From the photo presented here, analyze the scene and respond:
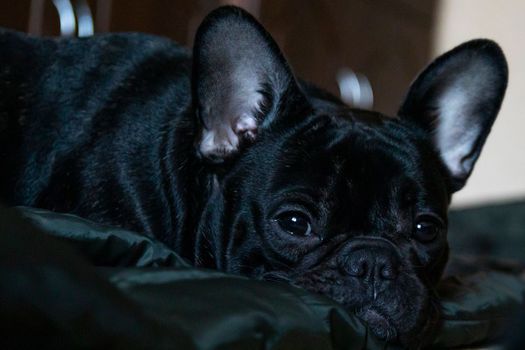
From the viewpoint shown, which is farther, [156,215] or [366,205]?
[156,215]

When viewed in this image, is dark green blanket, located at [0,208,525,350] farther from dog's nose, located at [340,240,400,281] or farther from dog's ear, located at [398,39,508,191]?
dog's ear, located at [398,39,508,191]

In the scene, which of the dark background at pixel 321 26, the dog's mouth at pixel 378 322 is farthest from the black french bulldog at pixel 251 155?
the dark background at pixel 321 26

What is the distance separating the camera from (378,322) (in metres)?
1.19

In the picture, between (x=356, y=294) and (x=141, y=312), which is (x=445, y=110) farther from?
(x=141, y=312)

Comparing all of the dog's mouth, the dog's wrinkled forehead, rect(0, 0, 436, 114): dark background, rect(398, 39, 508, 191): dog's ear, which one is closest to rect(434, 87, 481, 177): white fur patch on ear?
rect(398, 39, 508, 191): dog's ear

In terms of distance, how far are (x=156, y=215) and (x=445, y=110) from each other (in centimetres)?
65

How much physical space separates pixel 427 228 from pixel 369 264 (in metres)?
0.24

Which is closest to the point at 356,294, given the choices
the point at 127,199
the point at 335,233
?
the point at 335,233

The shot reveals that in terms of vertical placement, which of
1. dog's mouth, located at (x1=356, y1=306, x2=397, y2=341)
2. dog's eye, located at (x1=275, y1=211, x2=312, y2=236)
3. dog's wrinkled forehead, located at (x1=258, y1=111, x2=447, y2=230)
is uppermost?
dog's wrinkled forehead, located at (x1=258, y1=111, x2=447, y2=230)

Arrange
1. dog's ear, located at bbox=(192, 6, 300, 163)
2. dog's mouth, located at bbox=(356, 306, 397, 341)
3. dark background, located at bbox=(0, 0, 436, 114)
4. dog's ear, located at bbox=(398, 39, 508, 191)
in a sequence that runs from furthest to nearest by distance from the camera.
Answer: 1. dark background, located at bbox=(0, 0, 436, 114)
2. dog's ear, located at bbox=(398, 39, 508, 191)
3. dog's ear, located at bbox=(192, 6, 300, 163)
4. dog's mouth, located at bbox=(356, 306, 397, 341)

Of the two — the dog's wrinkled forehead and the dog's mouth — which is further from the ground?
the dog's wrinkled forehead

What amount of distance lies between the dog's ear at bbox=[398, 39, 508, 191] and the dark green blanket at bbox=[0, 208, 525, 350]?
40 centimetres

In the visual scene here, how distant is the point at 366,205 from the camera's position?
4.34ft

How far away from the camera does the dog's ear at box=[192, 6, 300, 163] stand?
143 centimetres
